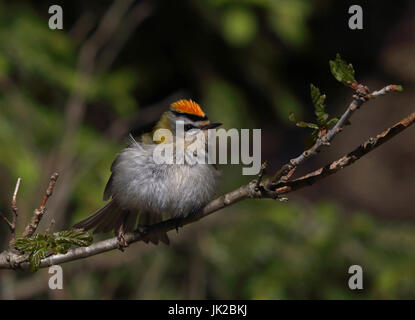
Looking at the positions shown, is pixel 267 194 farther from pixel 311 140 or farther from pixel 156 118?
pixel 156 118

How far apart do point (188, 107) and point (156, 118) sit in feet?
2.00

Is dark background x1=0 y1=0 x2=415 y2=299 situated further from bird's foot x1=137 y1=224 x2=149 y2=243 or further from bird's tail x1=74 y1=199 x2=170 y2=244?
bird's foot x1=137 y1=224 x2=149 y2=243

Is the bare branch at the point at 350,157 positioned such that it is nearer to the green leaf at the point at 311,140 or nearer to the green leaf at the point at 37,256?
the green leaf at the point at 311,140

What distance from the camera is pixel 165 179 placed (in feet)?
8.85

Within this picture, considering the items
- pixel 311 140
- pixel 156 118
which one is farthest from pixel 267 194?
pixel 156 118

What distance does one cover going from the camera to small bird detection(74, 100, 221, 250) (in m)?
2.66

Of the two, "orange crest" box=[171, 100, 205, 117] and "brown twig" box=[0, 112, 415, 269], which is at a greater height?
"orange crest" box=[171, 100, 205, 117]

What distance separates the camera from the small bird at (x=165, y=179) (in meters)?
2.66

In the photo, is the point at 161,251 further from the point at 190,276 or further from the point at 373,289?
the point at 373,289

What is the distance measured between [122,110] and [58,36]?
2.39 ft

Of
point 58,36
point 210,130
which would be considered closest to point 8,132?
point 58,36

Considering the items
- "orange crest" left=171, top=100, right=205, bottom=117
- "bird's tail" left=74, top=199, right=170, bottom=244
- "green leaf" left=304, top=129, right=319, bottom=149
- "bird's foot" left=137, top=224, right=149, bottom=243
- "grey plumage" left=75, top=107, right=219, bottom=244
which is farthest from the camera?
"bird's tail" left=74, top=199, right=170, bottom=244

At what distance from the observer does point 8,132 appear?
11.5 feet

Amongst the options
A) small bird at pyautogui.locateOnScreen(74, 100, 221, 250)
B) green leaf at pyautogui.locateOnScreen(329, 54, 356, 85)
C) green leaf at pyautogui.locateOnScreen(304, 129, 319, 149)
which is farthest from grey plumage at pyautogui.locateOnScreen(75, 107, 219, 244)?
green leaf at pyautogui.locateOnScreen(329, 54, 356, 85)
